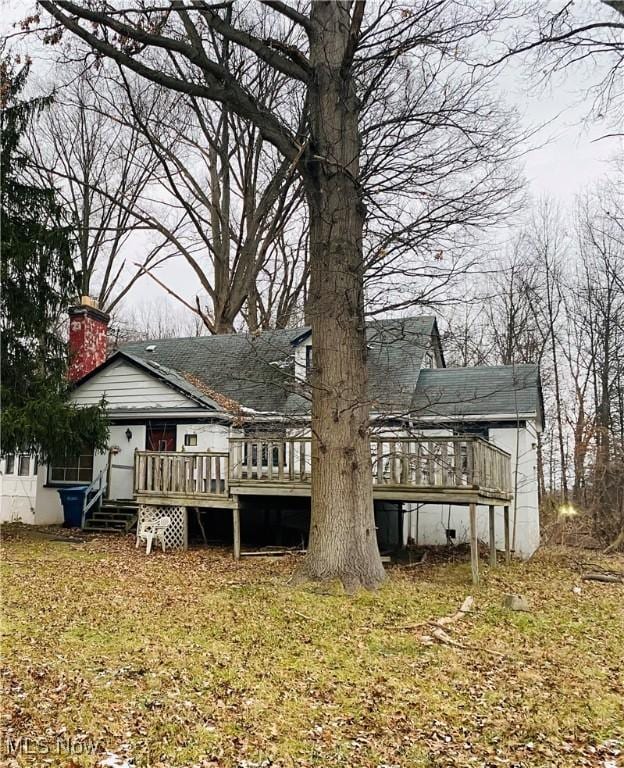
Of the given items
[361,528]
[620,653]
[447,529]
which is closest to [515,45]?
[361,528]

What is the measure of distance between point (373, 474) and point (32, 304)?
7433 millimetres

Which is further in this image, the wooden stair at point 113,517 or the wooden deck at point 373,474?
the wooden stair at point 113,517

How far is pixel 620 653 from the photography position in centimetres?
598

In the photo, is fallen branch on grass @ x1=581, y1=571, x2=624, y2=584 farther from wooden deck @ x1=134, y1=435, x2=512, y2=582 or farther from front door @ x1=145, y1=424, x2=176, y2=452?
front door @ x1=145, y1=424, x2=176, y2=452

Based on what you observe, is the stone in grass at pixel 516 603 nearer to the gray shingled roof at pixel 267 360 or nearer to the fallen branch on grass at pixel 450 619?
the fallen branch on grass at pixel 450 619

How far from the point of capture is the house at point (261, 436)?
36.9 feet

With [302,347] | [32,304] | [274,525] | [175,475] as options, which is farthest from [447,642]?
[302,347]

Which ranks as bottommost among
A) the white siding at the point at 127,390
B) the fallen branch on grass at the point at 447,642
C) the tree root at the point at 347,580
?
the fallen branch on grass at the point at 447,642

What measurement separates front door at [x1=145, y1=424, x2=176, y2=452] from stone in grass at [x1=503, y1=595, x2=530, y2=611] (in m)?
8.83

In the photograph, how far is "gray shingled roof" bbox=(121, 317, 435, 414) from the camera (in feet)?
49.4

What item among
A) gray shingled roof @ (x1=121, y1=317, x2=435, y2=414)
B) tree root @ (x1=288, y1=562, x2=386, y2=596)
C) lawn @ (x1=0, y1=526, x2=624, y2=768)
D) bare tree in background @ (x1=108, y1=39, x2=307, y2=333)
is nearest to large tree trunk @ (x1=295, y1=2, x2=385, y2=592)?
tree root @ (x1=288, y1=562, x2=386, y2=596)

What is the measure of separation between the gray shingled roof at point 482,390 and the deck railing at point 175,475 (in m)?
4.38

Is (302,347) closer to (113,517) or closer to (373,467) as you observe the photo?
(113,517)

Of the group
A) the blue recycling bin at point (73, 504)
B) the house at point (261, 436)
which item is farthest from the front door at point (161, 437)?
the blue recycling bin at point (73, 504)
